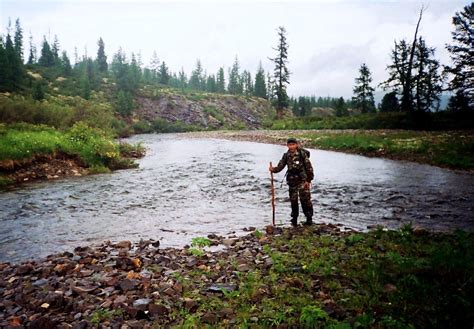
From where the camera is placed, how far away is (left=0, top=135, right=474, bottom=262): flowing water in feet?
33.1

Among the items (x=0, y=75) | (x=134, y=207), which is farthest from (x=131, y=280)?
(x=0, y=75)

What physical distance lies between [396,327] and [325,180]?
45.9 ft

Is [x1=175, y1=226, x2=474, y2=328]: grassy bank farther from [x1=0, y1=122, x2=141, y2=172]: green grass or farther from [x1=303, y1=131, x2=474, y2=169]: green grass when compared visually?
[x1=0, y1=122, x2=141, y2=172]: green grass

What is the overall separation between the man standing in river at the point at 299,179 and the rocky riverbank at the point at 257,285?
1.95m

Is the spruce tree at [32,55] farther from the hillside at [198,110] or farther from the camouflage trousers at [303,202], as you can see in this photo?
the camouflage trousers at [303,202]

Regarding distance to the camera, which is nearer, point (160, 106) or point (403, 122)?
point (403, 122)

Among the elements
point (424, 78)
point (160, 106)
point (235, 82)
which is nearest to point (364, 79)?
point (424, 78)

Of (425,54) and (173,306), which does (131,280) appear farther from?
(425,54)

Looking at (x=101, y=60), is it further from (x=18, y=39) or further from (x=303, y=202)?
(x=303, y=202)

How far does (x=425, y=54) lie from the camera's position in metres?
46.1

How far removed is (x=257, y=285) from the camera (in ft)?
19.9

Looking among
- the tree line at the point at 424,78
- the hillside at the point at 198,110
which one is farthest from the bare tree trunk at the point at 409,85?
the hillside at the point at 198,110

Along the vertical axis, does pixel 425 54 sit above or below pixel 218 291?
above

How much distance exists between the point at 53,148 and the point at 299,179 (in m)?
16.5
